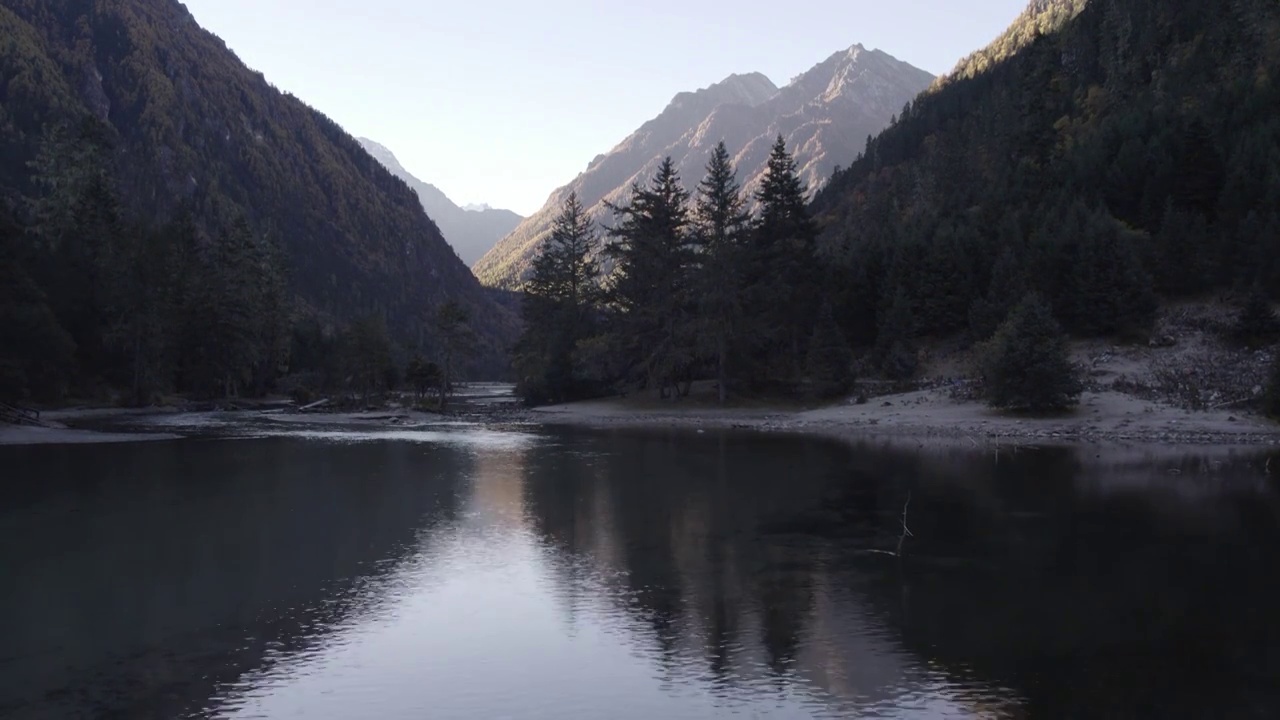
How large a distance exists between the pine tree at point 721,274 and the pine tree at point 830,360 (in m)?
6.65

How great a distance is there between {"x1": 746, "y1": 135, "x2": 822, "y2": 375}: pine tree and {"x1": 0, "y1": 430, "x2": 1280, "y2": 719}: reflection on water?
A: 39114 millimetres

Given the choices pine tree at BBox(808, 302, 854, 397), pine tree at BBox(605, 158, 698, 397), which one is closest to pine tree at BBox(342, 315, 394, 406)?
pine tree at BBox(605, 158, 698, 397)

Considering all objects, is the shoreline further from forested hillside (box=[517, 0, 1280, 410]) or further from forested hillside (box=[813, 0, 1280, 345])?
forested hillside (box=[813, 0, 1280, 345])

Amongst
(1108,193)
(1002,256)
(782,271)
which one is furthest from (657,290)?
(1108,193)

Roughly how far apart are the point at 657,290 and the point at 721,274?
8226 millimetres

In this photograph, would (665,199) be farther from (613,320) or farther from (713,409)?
(713,409)

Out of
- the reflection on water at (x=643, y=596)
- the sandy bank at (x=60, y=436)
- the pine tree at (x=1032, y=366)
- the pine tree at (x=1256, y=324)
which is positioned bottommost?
the reflection on water at (x=643, y=596)

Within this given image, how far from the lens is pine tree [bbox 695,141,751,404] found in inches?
2694

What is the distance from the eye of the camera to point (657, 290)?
75.9 meters

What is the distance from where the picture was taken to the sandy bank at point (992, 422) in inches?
1763

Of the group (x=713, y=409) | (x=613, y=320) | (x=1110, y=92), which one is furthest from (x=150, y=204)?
(x=1110, y=92)

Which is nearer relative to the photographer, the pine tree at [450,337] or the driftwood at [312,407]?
the driftwood at [312,407]

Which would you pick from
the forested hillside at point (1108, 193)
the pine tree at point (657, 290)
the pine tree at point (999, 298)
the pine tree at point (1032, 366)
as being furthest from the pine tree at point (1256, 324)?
the pine tree at point (657, 290)

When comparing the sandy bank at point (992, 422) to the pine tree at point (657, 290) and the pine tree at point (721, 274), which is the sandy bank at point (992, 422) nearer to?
the pine tree at point (721, 274)
